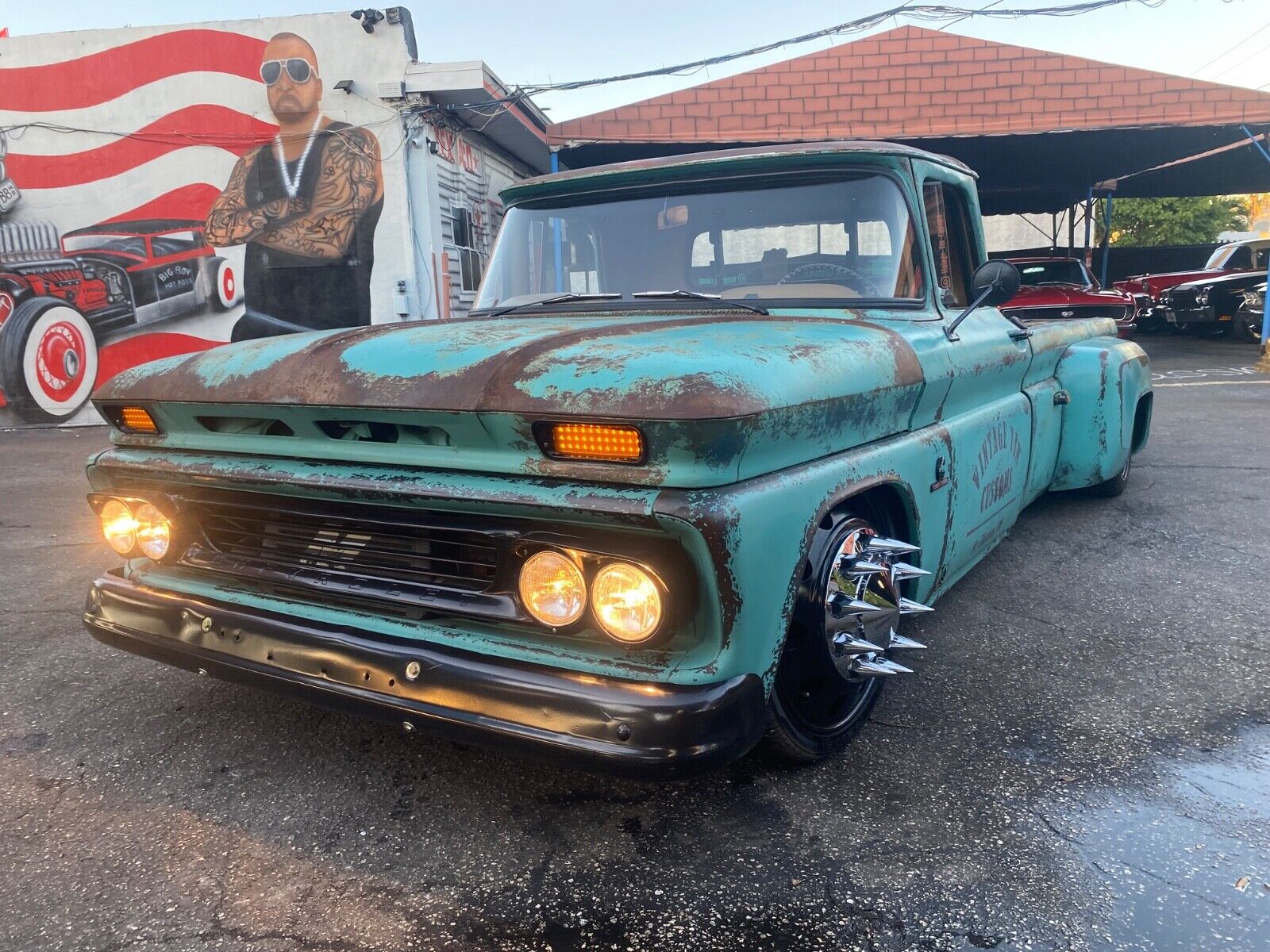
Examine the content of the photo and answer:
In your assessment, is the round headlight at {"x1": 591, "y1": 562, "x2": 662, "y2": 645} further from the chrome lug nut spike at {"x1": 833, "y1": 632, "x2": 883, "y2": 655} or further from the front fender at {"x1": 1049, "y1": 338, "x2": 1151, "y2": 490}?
the front fender at {"x1": 1049, "y1": 338, "x2": 1151, "y2": 490}

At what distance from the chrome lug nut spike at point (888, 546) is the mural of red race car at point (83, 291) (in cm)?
1067

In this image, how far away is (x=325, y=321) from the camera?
10977 mm

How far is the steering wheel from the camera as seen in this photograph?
2.83m

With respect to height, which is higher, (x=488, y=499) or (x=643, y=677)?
(x=488, y=499)

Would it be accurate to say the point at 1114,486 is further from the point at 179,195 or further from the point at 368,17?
the point at 179,195

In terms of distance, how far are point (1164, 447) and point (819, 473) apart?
6213 millimetres

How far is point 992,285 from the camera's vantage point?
302 centimetres

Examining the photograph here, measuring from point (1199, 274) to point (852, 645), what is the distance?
19499 millimetres

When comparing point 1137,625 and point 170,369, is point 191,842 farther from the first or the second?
point 1137,625

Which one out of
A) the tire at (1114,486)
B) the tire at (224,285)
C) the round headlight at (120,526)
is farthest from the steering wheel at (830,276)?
the tire at (224,285)

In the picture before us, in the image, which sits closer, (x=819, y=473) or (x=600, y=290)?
(x=819, y=473)

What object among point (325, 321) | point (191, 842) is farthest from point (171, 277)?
point (191, 842)

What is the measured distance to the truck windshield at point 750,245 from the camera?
9.34 feet

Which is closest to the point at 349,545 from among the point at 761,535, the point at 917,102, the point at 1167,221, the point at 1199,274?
the point at 761,535
